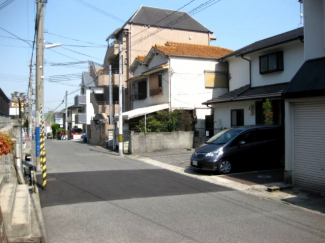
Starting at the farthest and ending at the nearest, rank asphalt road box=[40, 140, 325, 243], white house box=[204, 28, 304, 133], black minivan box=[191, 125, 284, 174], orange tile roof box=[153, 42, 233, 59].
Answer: orange tile roof box=[153, 42, 233, 59]
white house box=[204, 28, 304, 133]
black minivan box=[191, 125, 284, 174]
asphalt road box=[40, 140, 325, 243]

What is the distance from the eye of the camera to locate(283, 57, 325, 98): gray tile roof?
876 cm

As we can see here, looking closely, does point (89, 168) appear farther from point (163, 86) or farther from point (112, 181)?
point (163, 86)

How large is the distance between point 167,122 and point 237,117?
15.4 feet

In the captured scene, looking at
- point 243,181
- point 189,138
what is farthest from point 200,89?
point 243,181

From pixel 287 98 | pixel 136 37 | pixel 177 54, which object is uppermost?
pixel 136 37

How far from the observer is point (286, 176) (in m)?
10.1

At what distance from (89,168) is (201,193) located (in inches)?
263

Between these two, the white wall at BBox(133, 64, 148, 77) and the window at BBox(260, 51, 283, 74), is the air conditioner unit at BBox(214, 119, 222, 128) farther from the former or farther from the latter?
the white wall at BBox(133, 64, 148, 77)

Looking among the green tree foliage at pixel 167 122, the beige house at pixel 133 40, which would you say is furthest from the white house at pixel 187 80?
the beige house at pixel 133 40

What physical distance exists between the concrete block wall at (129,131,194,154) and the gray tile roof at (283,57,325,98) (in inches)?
460

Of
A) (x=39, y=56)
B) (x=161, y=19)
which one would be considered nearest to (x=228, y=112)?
(x=39, y=56)

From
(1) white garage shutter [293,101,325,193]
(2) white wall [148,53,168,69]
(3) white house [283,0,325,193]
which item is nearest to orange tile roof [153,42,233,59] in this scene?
(2) white wall [148,53,168,69]

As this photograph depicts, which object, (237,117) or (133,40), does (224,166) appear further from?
(133,40)

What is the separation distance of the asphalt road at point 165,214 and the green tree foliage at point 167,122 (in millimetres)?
10387
